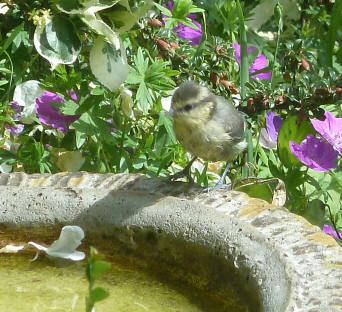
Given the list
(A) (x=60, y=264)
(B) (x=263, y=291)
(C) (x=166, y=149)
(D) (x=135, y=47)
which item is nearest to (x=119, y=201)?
(A) (x=60, y=264)

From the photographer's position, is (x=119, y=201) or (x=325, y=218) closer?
(x=119, y=201)

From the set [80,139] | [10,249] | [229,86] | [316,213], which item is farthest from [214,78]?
[10,249]

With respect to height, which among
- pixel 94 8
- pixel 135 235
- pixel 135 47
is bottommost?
pixel 135 235

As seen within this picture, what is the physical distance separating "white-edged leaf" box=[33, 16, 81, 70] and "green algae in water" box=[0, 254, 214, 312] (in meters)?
0.82

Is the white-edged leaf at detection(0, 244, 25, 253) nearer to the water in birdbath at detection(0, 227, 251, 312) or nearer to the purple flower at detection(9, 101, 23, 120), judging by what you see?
the water in birdbath at detection(0, 227, 251, 312)

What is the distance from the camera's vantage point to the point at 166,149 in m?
2.80

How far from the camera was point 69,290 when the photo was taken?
187 centimetres

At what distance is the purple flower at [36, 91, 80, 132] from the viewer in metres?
2.67

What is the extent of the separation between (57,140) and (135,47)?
Answer: 45 cm

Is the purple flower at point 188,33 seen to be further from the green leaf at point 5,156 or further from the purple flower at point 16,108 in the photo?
the green leaf at point 5,156

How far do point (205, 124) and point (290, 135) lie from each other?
12.9 inches

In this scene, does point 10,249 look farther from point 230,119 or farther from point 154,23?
point 154,23

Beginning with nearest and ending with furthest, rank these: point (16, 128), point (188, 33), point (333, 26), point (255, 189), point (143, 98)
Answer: point (255, 189) < point (143, 98) < point (16, 128) < point (188, 33) < point (333, 26)

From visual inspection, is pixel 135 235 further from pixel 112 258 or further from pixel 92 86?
pixel 92 86
